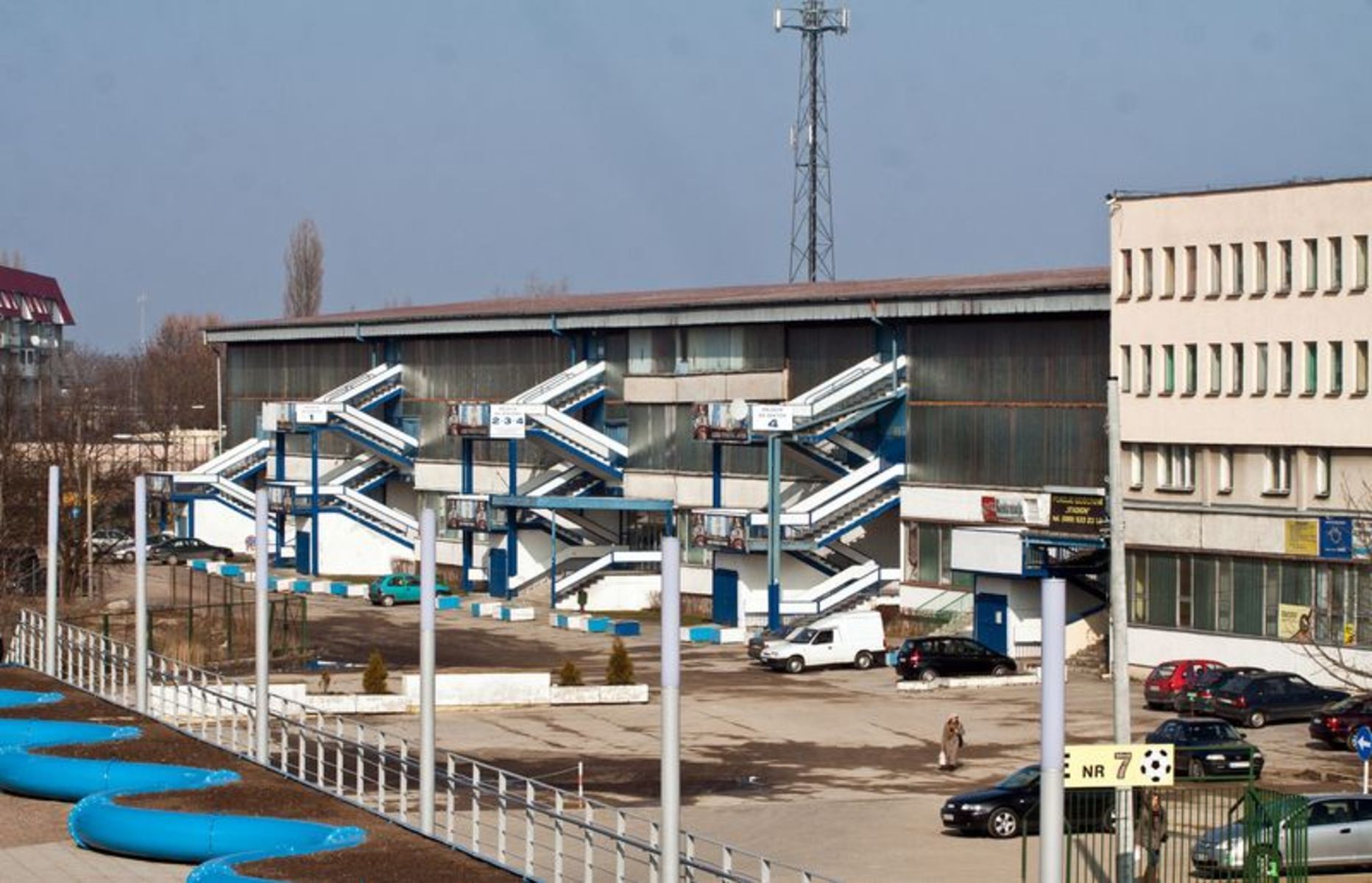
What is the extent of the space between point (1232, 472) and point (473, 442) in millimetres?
41919

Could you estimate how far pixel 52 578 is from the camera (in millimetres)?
49438

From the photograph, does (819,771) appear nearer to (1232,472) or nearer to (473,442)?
(1232,472)

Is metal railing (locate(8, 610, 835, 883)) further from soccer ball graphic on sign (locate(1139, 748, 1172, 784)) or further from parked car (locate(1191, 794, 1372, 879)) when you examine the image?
parked car (locate(1191, 794, 1372, 879))

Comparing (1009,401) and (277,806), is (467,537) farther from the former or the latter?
(277,806)

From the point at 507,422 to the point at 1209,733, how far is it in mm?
44439

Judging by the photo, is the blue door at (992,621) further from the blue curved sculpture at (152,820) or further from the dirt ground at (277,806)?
the blue curved sculpture at (152,820)

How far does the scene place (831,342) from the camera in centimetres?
7800

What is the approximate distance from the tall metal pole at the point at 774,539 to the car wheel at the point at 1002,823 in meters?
34.7

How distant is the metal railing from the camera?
88.8ft

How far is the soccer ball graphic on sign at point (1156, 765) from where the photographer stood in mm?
22359

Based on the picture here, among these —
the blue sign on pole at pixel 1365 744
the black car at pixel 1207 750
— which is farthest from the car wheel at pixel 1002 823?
the blue sign on pole at pixel 1365 744

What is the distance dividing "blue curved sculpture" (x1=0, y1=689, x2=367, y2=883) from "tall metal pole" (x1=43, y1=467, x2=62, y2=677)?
917cm

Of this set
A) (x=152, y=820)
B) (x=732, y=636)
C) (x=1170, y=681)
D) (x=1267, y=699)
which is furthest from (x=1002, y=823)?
(x=732, y=636)

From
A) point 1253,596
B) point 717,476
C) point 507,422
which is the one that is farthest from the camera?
point 507,422
